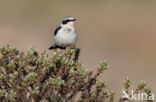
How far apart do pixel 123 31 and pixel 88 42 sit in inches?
106

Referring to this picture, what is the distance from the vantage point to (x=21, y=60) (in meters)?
9.06

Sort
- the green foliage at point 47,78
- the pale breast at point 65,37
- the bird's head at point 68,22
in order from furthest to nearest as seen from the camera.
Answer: the bird's head at point 68,22, the pale breast at point 65,37, the green foliage at point 47,78

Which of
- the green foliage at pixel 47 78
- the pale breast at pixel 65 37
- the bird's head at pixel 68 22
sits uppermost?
the bird's head at pixel 68 22

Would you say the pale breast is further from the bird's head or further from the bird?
the bird's head

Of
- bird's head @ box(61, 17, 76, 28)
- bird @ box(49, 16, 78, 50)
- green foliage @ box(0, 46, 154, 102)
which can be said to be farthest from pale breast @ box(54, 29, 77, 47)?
green foliage @ box(0, 46, 154, 102)

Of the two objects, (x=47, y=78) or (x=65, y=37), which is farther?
(x=65, y=37)

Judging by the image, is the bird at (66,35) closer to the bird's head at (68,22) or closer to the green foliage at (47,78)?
the bird's head at (68,22)

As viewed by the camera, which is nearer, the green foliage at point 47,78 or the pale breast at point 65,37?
the green foliage at point 47,78

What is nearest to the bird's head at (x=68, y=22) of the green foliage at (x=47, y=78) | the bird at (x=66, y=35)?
the bird at (x=66, y=35)

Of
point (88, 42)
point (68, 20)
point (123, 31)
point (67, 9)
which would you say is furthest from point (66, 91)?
point (67, 9)

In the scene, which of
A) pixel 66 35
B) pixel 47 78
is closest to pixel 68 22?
pixel 66 35

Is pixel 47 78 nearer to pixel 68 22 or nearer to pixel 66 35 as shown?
pixel 66 35

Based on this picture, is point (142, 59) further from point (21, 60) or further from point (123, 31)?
point (21, 60)

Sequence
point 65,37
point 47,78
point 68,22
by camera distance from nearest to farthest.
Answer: point 47,78
point 65,37
point 68,22
